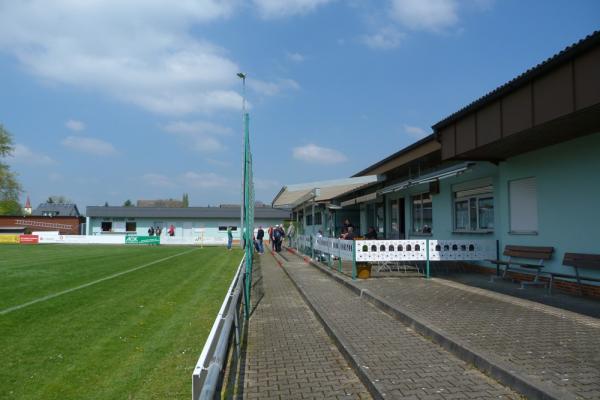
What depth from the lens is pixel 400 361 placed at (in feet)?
17.8

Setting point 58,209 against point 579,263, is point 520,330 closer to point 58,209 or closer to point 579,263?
point 579,263

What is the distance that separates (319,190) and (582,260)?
38.8 feet

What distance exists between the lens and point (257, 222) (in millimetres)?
60875

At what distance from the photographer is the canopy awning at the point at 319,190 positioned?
18016 mm

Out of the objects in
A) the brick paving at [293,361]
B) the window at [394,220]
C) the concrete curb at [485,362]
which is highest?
the window at [394,220]

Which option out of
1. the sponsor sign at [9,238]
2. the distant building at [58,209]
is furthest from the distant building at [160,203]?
the sponsor sign at [9,238]

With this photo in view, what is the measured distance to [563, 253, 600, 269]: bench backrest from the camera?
8.73 m

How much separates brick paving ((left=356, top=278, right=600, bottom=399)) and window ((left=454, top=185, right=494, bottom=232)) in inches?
139

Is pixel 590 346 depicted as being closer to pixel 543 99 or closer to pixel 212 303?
pixel 543 99

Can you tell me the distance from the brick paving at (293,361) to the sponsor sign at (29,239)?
125ft

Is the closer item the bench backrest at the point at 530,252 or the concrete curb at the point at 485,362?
the concrete curb at the point at 485,362

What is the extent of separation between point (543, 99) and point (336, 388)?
634 cm

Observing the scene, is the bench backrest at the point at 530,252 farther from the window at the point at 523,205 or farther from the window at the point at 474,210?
the window at the point at 474,210

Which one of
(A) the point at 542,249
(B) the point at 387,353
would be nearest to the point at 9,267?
(B) the point at 387,353
